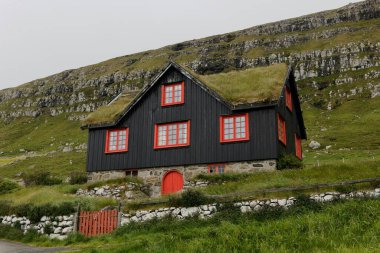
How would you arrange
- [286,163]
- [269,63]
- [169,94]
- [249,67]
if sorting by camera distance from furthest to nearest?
1. [249,67]
2. [269,63]
3. [169,94]
4. [286,163]

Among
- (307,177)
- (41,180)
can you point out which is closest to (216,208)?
(307,177)

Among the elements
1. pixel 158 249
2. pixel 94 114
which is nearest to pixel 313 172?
pixel 158 249

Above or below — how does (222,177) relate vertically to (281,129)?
below

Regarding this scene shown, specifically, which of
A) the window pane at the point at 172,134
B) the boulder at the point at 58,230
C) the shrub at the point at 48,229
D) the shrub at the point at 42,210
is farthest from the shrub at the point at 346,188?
the shrub at the point at 48,229

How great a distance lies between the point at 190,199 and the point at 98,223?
196 inches

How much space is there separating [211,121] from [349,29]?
12807cm

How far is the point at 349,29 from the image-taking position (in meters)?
143

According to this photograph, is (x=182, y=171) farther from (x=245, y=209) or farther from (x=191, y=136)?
(x=245, y=209)

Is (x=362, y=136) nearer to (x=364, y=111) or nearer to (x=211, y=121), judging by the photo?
(x=364, y=111)

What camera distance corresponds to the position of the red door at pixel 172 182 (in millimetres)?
31094

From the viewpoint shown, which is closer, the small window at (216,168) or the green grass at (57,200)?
the green grass at (57,200)

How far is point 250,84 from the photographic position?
105ft

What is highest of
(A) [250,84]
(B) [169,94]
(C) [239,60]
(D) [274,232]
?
(C) [239,60]

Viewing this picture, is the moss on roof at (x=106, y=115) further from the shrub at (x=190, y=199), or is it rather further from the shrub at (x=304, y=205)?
the shrub at (x=304, y=205)
